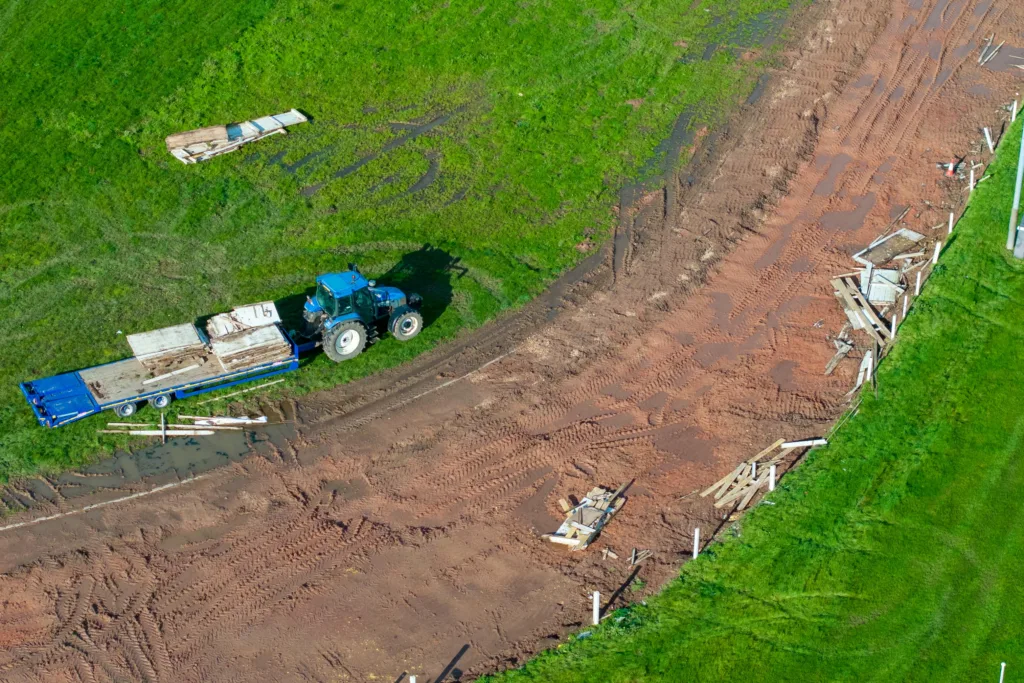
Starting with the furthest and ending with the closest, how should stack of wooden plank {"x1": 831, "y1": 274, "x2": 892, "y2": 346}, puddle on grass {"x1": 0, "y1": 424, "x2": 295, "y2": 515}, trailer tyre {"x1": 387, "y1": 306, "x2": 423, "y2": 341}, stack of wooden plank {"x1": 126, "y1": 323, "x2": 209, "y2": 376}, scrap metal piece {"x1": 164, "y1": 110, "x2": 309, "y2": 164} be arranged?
scrap metal piece {"x1": 164, "y1": 110, "x2": 309, "y2": 164}, stack of wooden plank {"x1": 831, "y1": 274, "x2": 892, "y2": 346}, trailer tyre {"x1": 387, "y1": 306, "x2": 423, "y2": 341}, stack of wooden plank {"x1": 126, "y1": 323, "x2": 209, "y2": 376}, puddle on grass {"x1": 0, "y1": 424, "x2": 295, "y2": 515}

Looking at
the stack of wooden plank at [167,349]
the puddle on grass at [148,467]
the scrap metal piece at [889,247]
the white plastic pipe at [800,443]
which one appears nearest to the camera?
the puddle on grass at [148,467]

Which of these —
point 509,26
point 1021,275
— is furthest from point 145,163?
point 1021,275

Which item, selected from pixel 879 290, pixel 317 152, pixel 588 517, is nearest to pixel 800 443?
pixel 588 517

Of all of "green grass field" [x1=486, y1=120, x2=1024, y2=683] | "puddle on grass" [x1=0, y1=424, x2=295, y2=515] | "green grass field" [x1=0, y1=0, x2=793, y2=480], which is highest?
"green grass field" [x1=0, y1=0, x2=793, y2=480]

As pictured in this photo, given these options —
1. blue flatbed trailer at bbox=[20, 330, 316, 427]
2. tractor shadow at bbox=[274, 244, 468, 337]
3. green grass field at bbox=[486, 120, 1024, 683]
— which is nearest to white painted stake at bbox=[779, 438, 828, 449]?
green grass field at bbox=[486, 120, 1024, 683]

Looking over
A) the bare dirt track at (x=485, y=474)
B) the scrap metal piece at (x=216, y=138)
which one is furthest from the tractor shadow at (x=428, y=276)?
the scrap metal piece at (x=216, y=138)

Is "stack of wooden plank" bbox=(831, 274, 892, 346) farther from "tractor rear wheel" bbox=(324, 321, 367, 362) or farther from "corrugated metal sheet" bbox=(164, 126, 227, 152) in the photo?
"corrugated metal sheet" bbox=(164, 126, 227, 152)

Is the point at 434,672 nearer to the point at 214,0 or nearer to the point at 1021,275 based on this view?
the point at 1021,275

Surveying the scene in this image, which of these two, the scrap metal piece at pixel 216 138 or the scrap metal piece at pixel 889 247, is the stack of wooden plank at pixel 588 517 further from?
the scrap metal piece at pixel 216 138
